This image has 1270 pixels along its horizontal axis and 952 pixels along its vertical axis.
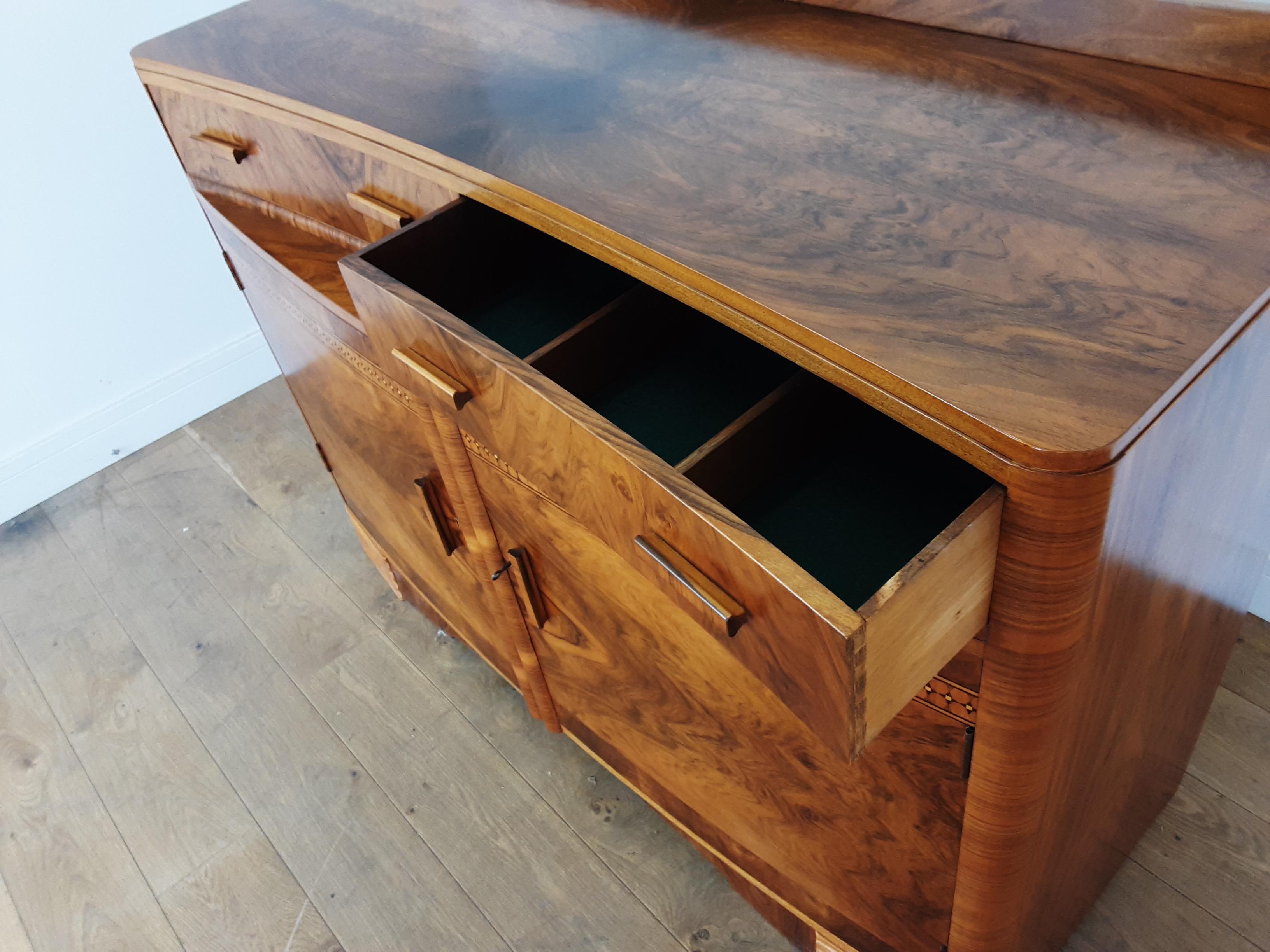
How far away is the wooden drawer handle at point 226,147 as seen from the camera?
1182 millimetres

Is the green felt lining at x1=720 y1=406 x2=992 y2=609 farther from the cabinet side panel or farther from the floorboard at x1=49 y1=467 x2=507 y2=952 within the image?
the floorboard at x1=49 y1=467 x2=507 y2=952

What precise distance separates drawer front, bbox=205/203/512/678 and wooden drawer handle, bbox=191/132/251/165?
0.07 meters

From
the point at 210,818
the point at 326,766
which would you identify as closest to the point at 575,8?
the point at 326,766

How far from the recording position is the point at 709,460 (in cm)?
66

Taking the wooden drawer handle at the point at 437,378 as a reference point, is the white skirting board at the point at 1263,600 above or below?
below

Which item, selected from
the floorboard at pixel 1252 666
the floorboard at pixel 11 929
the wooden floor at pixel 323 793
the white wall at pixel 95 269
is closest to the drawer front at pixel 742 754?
the wooden floor at pixel 323 793

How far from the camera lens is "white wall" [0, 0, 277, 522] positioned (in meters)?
1.70

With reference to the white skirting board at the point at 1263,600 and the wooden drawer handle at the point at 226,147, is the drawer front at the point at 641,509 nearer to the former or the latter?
the wooden drawer handle at the point at 226,147

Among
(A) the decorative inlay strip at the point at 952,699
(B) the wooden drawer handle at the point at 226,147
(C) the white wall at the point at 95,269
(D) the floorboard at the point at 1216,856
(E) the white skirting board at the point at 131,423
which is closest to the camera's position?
(A) the decorative inlay strip at the point at 952,699

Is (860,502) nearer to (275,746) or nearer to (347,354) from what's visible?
(347,354)

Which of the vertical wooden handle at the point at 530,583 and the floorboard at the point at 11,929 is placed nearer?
the vertical wooden handle at the point at 530,583

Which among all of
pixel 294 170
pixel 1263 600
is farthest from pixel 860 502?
pixel 1263 600

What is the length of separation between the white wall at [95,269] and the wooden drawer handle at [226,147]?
69cm

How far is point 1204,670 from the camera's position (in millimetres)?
949
